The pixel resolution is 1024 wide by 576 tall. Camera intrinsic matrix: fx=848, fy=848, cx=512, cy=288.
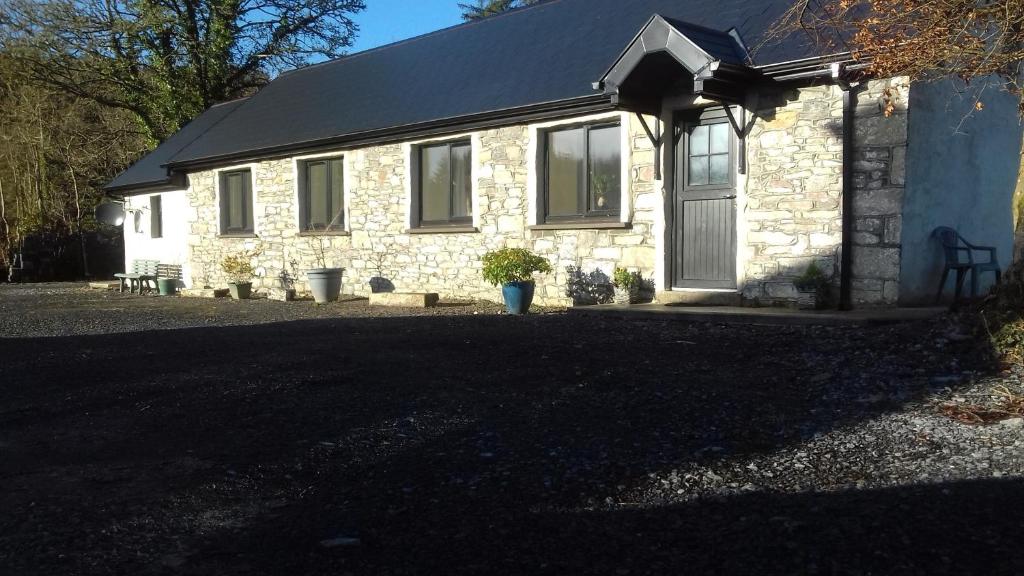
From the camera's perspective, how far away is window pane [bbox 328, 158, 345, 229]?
54.0 ft

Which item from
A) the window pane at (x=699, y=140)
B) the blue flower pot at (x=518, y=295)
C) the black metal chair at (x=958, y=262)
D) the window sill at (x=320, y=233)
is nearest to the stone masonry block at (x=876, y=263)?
the black metal chair at (x=958, y=262)

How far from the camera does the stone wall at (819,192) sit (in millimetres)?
9391

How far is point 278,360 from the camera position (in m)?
7.84

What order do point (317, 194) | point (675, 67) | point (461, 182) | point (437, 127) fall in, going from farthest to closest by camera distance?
point (317, 194)
point (461, 182)
point (437, 127)
point (675, 67)

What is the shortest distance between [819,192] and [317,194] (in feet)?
34.2

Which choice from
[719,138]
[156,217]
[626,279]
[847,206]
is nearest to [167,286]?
[156,217]

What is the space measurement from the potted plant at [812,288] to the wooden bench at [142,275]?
54.1 ft

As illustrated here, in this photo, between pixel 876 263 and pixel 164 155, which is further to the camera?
pixel 164 155

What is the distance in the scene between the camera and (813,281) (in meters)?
9.61

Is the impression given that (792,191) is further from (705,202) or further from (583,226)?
(583,226)

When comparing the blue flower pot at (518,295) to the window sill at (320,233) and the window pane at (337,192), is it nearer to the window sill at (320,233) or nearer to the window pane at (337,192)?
the window sill at (320,233)

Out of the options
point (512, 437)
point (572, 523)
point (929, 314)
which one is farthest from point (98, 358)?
point (929, 314)

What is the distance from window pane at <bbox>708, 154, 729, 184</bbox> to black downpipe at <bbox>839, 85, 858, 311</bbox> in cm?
163

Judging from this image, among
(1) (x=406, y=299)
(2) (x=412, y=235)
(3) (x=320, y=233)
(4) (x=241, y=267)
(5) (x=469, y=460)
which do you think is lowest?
(5) (x=469, y=460)
